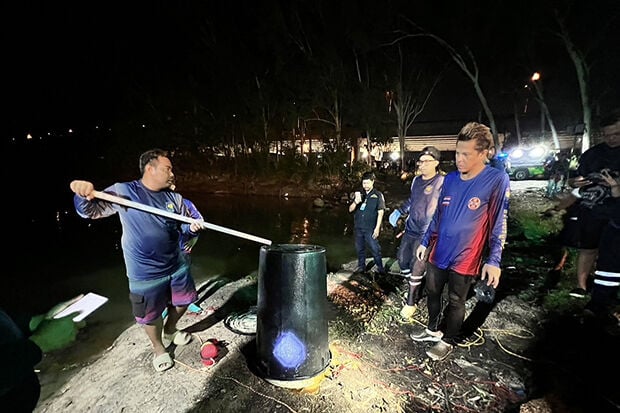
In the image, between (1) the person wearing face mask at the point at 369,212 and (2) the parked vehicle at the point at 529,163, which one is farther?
(2) the parked vehicle at the point at 529,163

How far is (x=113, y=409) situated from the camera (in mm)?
2748

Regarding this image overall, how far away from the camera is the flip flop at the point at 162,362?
3080 millimetres

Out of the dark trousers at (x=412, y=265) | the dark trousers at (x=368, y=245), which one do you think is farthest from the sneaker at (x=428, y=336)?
the dark trousers at (x=368, y=245)

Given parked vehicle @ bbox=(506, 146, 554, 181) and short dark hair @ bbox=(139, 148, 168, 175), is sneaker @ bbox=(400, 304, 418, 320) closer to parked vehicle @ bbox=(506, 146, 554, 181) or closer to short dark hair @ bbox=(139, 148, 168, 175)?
short dark hair @ bbox=(139, 148, 168, 175)

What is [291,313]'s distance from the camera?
8.73ft

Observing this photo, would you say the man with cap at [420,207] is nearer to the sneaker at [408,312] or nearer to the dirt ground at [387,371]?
the sneaker at [408,312]

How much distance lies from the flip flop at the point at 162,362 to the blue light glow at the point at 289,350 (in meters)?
1.24

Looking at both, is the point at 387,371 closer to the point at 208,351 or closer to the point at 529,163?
the point at 208,351

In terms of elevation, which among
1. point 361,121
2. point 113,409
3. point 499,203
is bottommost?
point 113,409

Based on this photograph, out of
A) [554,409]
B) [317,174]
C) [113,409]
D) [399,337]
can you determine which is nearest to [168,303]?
[113,409]

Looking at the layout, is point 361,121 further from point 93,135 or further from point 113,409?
point 93,135

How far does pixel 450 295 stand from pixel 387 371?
1003 mm

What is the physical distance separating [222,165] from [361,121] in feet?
43.7

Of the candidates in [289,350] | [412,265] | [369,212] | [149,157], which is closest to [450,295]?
[412,265]
